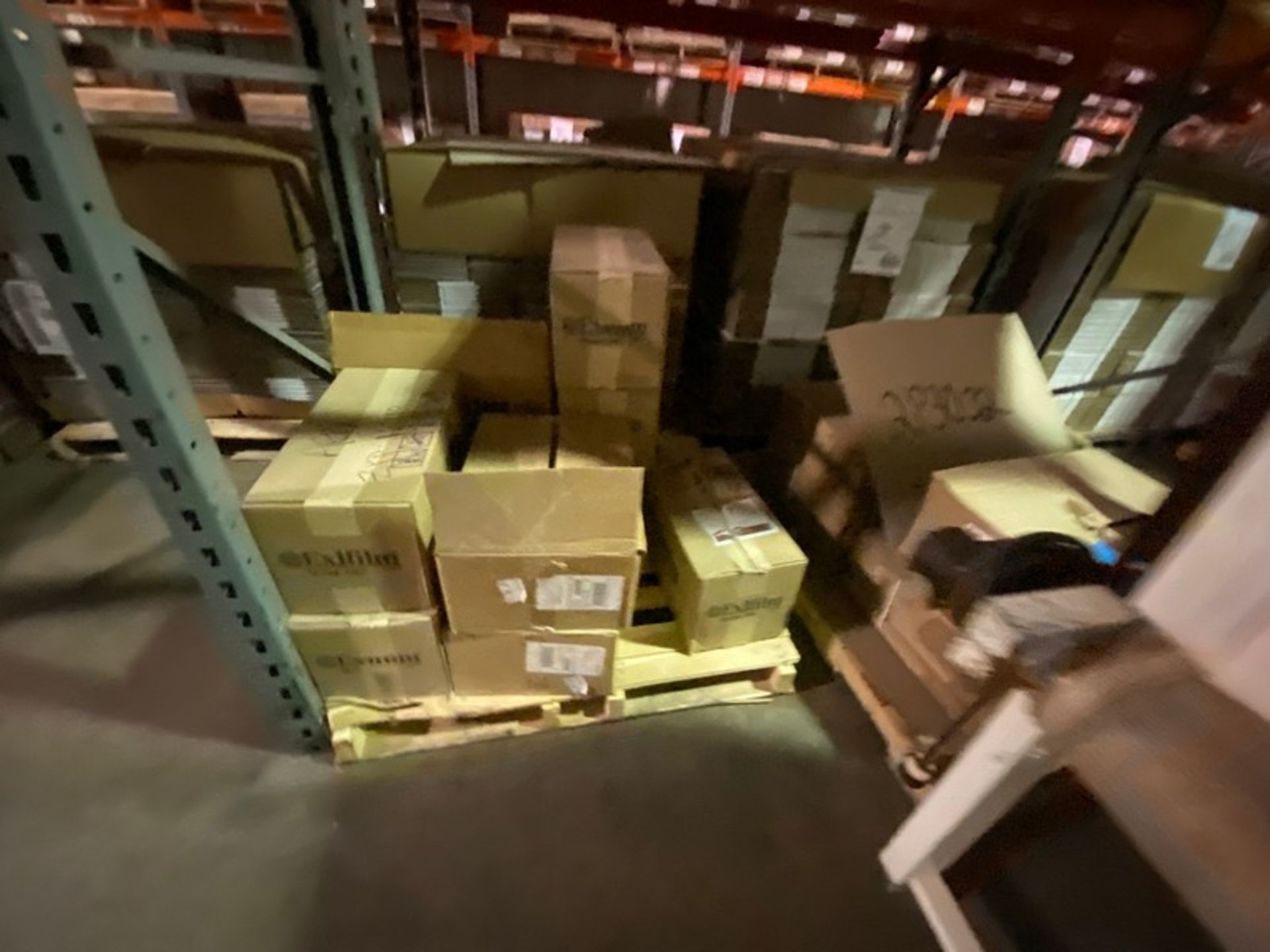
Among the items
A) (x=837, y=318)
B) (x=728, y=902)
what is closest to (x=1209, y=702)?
(x=728, y=902)

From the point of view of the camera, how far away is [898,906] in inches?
56.7

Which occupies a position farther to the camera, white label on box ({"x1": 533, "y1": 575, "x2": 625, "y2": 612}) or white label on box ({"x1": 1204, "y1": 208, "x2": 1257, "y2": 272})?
white label on box ({"x1": 1204, "y1": 208, "x2": 1257, "y2": 272})

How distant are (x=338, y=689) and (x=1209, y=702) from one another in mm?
1626

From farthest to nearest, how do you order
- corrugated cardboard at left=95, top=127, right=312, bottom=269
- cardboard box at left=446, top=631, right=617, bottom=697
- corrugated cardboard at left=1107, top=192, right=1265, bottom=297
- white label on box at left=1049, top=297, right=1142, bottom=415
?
1. white label on box at left=1049, top=297, right=1142, bottom=415
2. corrugated cardboard at left=1107, top=192, right=1265, bottom=297
3. corrugated cardboard at left=95, top=127, right=312, bottom=269
4. cardboard box at left=446, top=631, right=617, bottom=697

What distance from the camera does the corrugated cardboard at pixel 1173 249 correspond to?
230 centimetres

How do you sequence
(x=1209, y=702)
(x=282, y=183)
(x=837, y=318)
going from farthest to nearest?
1. (x=837, y=318)
2. (x=282, y=183)
3. (x=1209, y=702)

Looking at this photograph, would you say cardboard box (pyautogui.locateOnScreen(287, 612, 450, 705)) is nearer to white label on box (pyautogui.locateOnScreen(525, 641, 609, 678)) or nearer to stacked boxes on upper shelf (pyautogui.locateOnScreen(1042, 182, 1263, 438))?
white label on box (pyautogui.locateOnScreen(525, 641, 609, 678))

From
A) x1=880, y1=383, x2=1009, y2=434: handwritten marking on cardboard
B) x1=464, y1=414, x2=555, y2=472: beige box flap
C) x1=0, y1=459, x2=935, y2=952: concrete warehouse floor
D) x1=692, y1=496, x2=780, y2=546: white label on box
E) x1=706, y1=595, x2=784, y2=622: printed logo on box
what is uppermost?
x1=880, y1=383, x2=1009, y2=434: handwritten marking on cardboard

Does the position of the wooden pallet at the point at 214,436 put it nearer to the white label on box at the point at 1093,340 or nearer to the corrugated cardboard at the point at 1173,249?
the white label on box at the point at 1093,340

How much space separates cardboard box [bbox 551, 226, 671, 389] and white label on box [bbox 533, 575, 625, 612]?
48 centimetres

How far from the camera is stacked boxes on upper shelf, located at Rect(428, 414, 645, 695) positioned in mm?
1238

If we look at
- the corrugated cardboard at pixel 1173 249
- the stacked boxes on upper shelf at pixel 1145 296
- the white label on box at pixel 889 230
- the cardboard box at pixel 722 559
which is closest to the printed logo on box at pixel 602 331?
the cardboard box at pixel 722 559

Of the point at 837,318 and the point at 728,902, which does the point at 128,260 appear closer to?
the point at 728,902

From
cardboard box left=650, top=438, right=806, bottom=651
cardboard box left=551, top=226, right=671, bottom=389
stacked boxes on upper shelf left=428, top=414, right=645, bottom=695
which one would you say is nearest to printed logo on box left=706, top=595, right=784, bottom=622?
cardboard box left=650, top=438, right=806, bottom=651
